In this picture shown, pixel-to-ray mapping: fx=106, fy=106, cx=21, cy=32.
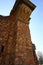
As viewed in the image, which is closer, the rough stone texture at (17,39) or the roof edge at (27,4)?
the rough stone texture at (17,39)

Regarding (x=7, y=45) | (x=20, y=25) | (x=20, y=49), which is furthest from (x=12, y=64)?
(x=20, y=25)

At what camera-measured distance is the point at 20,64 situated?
439cm

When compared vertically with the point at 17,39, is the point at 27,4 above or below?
above

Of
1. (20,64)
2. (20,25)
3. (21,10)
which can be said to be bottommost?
(20,64)

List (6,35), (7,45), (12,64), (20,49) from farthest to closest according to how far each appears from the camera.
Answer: (6,35), (7,45), (20,49), (12,64)

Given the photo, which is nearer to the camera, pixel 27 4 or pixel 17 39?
pixel 17 39

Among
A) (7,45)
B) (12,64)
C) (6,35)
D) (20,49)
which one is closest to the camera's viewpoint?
(12,64)

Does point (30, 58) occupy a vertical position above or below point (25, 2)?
below

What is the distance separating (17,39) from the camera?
16.0 feet

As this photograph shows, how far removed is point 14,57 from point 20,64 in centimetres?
38

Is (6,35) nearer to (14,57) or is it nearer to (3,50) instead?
(3,50)

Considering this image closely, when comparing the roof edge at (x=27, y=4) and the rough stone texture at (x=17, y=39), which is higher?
the roof edge at (x=27, y=4)

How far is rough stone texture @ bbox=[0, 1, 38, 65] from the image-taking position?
182 inches

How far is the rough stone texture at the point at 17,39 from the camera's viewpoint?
4616 millimetres
